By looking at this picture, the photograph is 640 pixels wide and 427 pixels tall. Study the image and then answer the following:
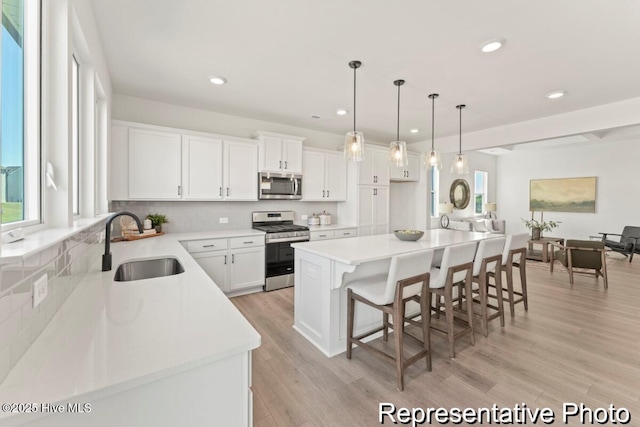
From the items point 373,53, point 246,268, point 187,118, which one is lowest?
point 246,268

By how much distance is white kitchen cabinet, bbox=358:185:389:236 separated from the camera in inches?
200

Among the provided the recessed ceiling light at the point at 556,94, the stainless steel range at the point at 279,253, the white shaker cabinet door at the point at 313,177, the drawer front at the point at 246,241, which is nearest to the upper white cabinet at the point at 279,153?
the white shaker cabinet door at the point at 313,177

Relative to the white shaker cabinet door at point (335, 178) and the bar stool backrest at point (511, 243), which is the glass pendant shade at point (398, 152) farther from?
the white shaker cabinet door at point (335, 178)

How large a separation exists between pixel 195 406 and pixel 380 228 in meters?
4.72

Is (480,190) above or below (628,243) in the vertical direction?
above

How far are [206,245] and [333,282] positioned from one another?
1963mm

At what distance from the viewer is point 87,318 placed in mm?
1146

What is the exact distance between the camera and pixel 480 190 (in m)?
8.98

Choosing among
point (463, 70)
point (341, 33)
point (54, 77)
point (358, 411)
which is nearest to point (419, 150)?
point (463, 70)

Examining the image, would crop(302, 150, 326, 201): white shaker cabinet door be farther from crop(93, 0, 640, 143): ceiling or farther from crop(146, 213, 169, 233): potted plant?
crop(146, 213, 169, 233): potted plant

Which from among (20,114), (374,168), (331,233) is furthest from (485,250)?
(20,114)

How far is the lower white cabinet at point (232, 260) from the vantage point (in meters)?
3.60

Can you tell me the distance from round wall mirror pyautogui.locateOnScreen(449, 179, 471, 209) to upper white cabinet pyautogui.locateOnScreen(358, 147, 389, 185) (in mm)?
3568

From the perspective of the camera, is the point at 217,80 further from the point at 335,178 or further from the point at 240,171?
the point at 335,178
